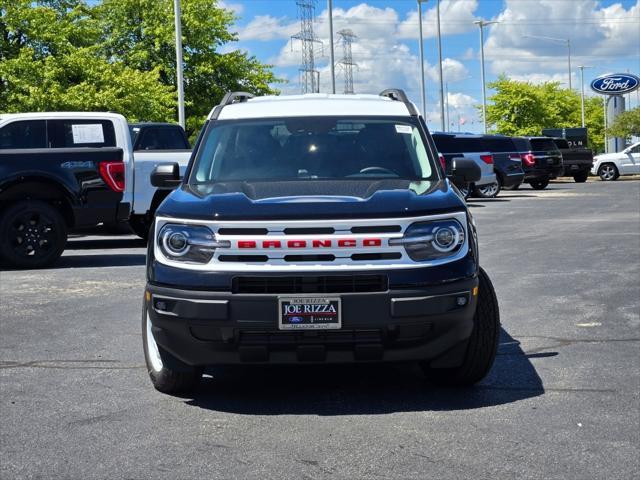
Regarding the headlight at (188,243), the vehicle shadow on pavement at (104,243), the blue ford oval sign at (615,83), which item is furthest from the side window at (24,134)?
the blue ford oval sign at (615,83)

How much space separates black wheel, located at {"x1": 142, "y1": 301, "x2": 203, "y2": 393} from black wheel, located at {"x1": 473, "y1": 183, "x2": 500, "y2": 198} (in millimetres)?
25965

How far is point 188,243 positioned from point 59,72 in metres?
39.0

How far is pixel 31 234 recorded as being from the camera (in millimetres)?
12781

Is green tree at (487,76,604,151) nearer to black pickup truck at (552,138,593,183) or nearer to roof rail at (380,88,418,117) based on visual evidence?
black pickup truck at (552,138,593,183)

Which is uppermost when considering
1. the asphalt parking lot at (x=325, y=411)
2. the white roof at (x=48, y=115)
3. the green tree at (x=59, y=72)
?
the green tree at (x=59, y=72)

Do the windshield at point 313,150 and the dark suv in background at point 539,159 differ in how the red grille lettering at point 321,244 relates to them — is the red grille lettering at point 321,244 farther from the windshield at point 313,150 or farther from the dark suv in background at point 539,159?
the dark suv in background at point 539,159

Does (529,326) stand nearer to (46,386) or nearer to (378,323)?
(378,323)

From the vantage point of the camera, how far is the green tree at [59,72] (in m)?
41.2

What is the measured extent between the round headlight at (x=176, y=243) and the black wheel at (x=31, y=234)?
7682mm

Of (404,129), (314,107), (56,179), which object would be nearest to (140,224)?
(56,179)

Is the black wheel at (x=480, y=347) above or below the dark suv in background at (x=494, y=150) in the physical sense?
below

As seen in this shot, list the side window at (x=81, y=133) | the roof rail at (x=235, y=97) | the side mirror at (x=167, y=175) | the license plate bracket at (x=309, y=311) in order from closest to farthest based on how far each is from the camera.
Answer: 1. the license plate bracket at (x=309, y=311)
2. the side mirror at (x=167, y=175)
3. the roof rail at (x=235, y=97)
4. the side window at (x=81, y=133)

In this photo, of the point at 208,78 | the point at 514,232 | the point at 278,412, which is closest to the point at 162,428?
the point at 278,412

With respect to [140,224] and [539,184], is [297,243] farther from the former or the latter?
[539,184]
